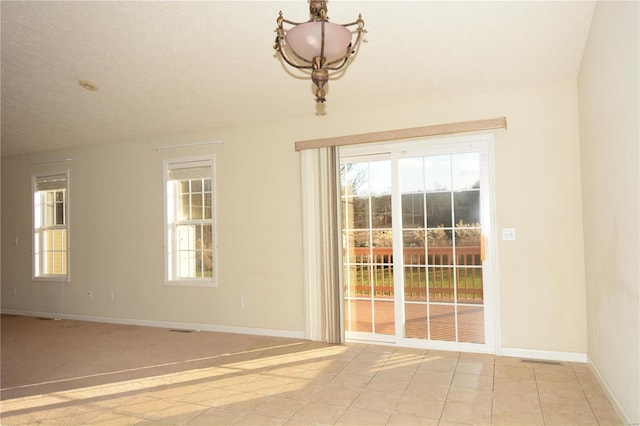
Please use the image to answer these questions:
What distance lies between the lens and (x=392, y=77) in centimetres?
387

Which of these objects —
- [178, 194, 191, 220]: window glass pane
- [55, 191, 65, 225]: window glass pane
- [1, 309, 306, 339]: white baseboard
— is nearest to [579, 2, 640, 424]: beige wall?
[1, 309, 306, 339]: white baseboard

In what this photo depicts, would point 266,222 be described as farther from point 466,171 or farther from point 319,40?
point 319,40

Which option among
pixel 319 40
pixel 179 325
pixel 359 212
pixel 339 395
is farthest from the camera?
pixel 179 325

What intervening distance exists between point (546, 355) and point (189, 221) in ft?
14.8

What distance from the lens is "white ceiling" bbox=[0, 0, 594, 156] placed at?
2971 mm

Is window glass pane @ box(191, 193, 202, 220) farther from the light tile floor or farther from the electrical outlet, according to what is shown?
the electrical outlet

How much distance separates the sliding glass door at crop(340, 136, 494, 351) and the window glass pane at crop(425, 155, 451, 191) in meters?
0.01

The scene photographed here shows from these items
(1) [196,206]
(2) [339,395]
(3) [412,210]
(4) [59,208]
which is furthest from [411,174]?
(4) [59,208]

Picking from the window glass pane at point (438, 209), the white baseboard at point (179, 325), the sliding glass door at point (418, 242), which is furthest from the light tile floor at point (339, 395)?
the window glass pane at point (438, 209)

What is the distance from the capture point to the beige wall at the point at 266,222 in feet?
12.5

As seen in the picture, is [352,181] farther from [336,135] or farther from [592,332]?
[592,332]

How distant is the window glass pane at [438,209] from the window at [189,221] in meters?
2.88

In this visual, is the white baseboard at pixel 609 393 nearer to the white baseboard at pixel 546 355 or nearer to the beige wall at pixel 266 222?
the white baseboard at pixel 546 355

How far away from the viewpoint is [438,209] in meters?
4.24
